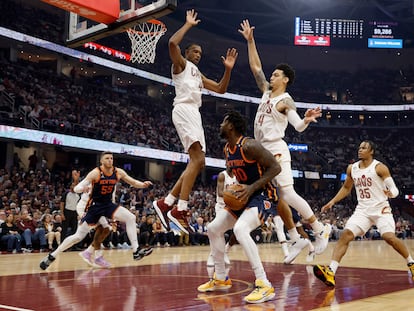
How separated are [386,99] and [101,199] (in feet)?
122

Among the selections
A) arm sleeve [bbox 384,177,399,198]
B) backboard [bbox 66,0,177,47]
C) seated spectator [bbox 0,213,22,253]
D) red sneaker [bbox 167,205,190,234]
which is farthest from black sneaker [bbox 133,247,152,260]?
seated spectator [bbox 0,213,22,253]

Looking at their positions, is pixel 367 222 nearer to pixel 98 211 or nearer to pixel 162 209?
pixel 162 209

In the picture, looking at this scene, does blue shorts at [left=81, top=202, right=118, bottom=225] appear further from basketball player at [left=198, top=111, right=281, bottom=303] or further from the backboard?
basketball player at [left=198, top=111, right=281, bottom=303]

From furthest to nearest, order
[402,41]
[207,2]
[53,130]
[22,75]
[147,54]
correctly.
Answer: [402,41] < [207,2] < [22,75] < [53,130] < [147,54]

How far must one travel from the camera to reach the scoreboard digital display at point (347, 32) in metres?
35.3

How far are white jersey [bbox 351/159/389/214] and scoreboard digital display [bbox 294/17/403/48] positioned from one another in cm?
3007

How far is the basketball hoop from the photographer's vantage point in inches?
653

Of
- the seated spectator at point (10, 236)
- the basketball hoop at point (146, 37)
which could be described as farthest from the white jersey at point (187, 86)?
the basketball hoop at point (146, 37)

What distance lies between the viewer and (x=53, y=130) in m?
21.0

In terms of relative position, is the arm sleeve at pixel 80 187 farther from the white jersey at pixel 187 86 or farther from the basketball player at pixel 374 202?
the basketball player at pixel 374 202

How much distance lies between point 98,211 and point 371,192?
4.13m

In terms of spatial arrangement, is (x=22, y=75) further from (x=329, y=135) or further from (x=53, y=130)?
(x=329, y=135)

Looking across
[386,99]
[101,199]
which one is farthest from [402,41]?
[101,199]

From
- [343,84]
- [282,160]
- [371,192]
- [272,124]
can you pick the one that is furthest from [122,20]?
[343,84]
